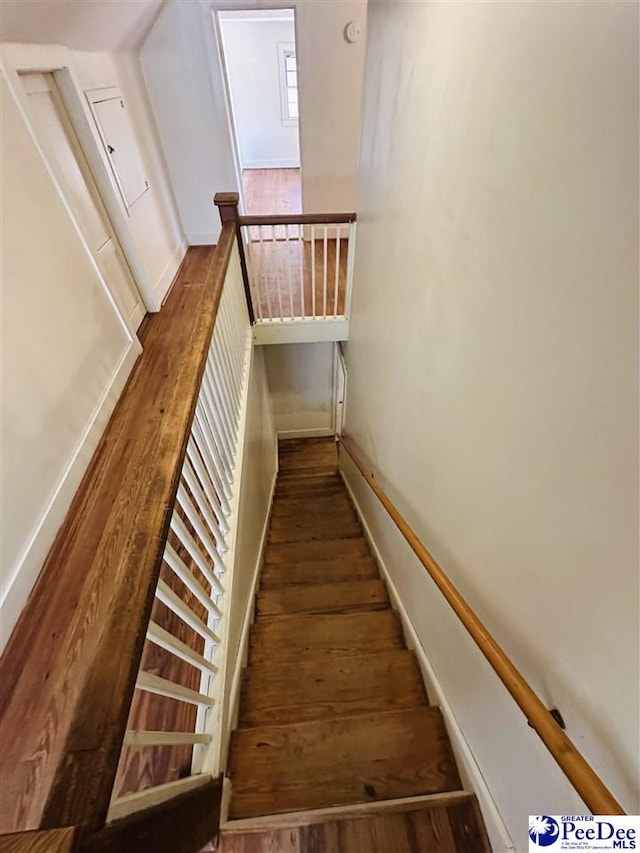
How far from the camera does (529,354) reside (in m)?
0.78

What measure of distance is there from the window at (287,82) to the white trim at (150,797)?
293 inches

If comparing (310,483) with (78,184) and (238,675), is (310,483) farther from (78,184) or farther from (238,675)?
(78,184)

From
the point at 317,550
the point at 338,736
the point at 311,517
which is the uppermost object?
the point at 311,517

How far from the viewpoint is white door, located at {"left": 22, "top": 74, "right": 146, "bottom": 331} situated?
1.92 m

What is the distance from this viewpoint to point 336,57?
10.8 ft

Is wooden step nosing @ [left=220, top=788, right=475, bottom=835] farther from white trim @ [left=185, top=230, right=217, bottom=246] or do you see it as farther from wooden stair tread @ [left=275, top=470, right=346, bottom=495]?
white trim @ [left=185, top=230, right=217, bottom=246]

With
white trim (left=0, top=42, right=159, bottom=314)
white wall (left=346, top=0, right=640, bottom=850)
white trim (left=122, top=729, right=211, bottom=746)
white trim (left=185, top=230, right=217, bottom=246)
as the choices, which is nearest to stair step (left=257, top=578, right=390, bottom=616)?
white wall (left=346, top=0, right=640, bottom=850)

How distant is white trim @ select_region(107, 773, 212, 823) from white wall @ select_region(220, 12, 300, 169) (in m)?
6.65

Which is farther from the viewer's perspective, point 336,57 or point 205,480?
point 336,57

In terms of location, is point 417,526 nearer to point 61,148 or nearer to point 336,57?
point 61,148

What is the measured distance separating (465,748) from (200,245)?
168 inches

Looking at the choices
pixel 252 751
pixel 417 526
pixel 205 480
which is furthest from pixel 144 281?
pixel 252 751

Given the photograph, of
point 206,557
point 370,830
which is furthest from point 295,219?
point 370,830

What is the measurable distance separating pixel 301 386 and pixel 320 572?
2.59 m
